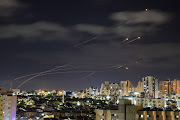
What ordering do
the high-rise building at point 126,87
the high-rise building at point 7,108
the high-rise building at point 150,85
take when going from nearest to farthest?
the high-rise building at point 7,108 < the high-rise building at point 150,85 < the high-rise building at point 126,87

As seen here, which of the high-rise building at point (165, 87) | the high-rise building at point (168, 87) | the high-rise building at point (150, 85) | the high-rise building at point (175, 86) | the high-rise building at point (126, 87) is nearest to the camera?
the high-rise building at point (150, 85)

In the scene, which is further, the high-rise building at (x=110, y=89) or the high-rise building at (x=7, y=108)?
the high-rise building at (x=110, y=89)

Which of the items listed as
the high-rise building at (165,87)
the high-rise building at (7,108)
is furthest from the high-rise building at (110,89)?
the high-rise building at (7,108)

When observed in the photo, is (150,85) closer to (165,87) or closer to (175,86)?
(165,87)

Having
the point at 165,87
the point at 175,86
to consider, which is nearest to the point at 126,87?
the point at 165,87

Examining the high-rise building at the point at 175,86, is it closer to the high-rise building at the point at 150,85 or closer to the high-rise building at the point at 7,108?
the high-rise building at the point at 150,85

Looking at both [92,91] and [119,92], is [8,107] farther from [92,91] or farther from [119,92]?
[92,91]

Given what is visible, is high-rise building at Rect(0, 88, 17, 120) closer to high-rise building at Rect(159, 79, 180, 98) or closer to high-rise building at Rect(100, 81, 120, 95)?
high-rise building at Rect(159, 79, 180, 98)

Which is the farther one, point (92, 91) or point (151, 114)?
point (92, 91)

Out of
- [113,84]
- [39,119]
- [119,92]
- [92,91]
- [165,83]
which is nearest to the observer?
[39,119]

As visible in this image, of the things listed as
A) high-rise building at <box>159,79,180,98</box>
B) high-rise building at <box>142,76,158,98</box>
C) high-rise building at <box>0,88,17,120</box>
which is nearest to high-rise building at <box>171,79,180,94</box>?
high-rise building at <box>159,79,180,98</box>

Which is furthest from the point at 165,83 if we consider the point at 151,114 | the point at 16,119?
the point at 151,114
